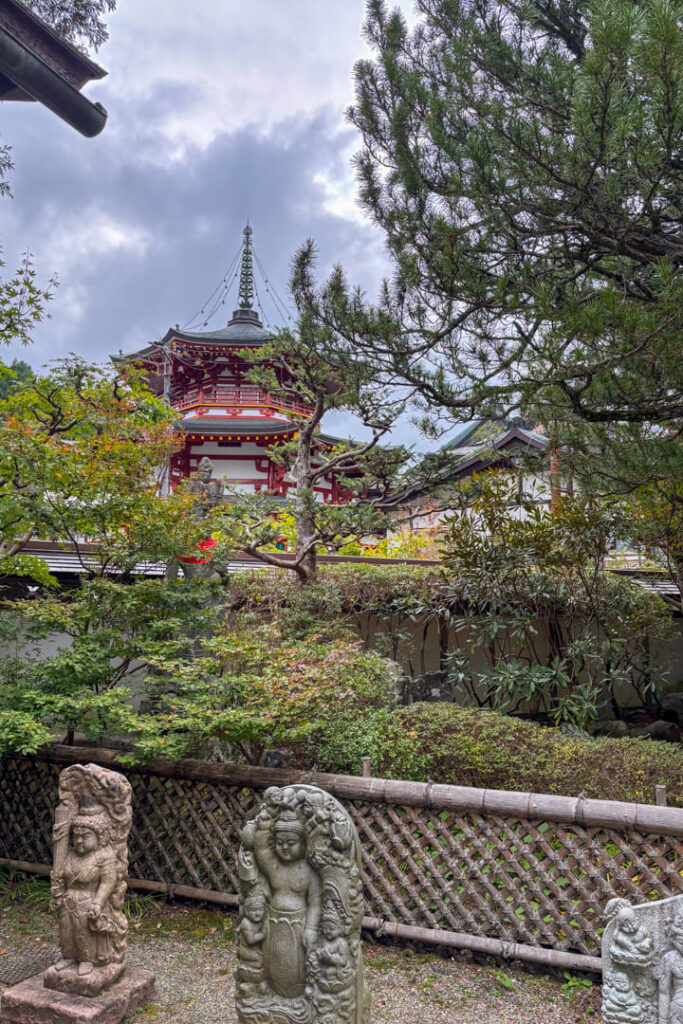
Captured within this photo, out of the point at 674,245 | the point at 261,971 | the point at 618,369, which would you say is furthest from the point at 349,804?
the point at 674,245

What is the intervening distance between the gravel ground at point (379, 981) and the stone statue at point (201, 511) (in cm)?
271

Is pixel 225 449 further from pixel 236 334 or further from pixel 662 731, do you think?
pixel 662 731

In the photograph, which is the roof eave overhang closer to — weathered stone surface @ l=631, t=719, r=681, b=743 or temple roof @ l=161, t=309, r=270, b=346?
weathered stone surface @ l=631, t=719, r=681, b=743

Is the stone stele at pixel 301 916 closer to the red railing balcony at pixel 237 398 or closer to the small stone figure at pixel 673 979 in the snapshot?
the small stone figure at pixel 673 979

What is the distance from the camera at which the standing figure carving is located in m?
4.08

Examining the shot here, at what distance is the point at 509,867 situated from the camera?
4.73 m

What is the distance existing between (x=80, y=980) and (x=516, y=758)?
331 centimetres

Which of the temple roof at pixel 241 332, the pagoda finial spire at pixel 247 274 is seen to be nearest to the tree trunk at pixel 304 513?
the temple roof at pixel 241 332

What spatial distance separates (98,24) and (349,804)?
232 inches

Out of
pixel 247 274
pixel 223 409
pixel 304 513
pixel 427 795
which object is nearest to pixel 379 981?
pixel 427 795

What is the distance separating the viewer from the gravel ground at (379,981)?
4031mm

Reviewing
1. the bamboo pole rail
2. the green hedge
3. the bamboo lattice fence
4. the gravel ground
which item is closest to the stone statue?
the bamboo pole rail

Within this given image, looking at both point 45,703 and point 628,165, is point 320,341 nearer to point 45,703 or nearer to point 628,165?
point 628,165

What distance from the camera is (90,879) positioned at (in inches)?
165
